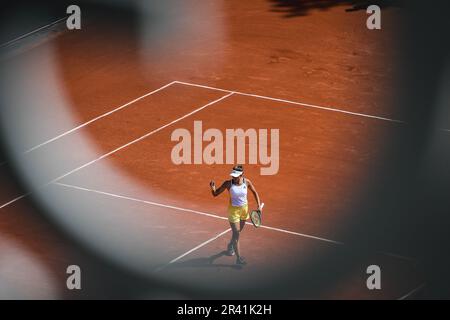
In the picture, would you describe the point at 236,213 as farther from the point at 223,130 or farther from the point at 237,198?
the point at 223,130

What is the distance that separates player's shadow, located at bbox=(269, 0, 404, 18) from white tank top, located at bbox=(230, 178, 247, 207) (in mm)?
13600

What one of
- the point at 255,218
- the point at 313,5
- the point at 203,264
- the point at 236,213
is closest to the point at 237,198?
the point at 236,213

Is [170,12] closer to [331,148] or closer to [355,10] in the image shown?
[355,10]

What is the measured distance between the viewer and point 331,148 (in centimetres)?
2952

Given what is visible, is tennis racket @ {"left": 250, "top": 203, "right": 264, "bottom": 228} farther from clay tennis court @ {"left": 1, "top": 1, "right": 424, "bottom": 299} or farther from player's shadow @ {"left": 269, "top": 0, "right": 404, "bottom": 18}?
player's shadow @ {"left": 269, "top": 0, "right": 404, "bottom": 18}

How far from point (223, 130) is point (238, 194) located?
6.26 m

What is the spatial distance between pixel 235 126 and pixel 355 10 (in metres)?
7.84

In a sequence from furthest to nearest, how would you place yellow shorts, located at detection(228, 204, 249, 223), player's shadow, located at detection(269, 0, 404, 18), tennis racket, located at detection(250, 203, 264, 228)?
1. player's shadow, located at detection(269, 0, 404, 18)
2. tennis racket, located at detection(250, 203, 264, 228)
3. yellow shorts, located at detection(228, 204, 249, 223)

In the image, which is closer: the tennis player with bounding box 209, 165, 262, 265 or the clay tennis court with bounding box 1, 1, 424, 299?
the tennis player with bounding box 209, 165, 262, 265

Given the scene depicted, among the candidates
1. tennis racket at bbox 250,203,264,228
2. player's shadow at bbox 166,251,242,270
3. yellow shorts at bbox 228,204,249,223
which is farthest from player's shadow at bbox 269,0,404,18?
yellow shorts at bbox 228,204,249,223

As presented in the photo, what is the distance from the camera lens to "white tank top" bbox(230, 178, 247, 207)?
79.4 feet

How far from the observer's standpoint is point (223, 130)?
3033cm

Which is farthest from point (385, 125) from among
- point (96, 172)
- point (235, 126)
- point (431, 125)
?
point (96, 172)

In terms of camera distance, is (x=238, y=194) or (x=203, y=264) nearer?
(x=238, y=194)
